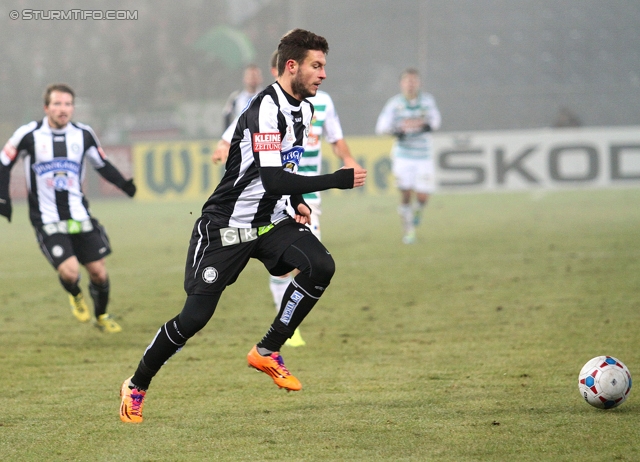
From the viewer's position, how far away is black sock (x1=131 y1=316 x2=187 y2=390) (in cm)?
478

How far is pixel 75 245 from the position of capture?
7676 mm

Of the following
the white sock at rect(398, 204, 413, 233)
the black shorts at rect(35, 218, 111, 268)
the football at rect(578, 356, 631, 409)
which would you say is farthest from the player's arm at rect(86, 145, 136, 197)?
the white sock at rect(398, 204, 413, 233)

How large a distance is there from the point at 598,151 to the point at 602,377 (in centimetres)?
1775

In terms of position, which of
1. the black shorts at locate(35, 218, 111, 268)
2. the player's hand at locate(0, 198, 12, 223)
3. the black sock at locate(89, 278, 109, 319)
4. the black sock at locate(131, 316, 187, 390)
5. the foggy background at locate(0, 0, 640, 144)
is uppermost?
the foggy background at locate(0, 0, 640, 144)

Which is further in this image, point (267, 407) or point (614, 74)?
point (614, 74)

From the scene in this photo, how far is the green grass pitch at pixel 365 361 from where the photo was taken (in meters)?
4.29

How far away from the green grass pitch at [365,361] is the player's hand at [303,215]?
3.23ft

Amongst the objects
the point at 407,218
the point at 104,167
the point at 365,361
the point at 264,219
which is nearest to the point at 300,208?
the point at 264,219

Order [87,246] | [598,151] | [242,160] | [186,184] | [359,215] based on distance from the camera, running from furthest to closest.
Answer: [186,184]
[598,151]
[359,215]
[87,246]
[242,160]

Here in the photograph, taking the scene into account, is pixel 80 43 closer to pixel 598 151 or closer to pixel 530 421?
pixel 598 151

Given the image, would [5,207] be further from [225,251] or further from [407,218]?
[407,218]

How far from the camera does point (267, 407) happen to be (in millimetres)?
5023

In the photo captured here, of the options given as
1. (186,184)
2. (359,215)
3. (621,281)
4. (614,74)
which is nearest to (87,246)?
(621,281)

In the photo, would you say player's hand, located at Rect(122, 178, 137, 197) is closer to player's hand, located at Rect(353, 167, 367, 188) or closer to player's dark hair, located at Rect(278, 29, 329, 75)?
player's dark hair, located at Rect(278, 29, 329, 75)
